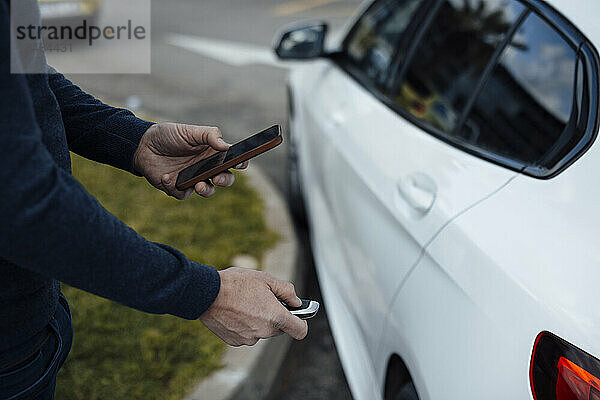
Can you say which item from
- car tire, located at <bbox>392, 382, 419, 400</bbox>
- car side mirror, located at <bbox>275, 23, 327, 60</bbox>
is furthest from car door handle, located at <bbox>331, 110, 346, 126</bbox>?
car tire, located at <bbox>392, 382, 419, 400</bbox>

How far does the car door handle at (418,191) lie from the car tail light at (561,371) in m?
0.55

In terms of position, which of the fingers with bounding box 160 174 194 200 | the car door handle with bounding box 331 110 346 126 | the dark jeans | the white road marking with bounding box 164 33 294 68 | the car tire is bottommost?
the white road marking with bounding box 164 33 294 68

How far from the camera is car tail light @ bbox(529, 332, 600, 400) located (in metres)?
1.14

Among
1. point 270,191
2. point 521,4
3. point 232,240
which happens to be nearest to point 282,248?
point 232,240

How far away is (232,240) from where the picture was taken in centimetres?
335

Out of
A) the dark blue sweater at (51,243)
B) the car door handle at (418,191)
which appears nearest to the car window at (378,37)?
the car door handle at (418,191)

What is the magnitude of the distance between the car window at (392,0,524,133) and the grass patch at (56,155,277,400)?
4.12 ft

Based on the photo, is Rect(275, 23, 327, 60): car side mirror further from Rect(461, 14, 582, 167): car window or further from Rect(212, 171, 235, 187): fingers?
Rect(212, 171, 235, 187): fingers

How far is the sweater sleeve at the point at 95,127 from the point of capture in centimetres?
143

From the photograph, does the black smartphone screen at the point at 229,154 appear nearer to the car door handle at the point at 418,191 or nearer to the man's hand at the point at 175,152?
the man's hand at the point at 175,152

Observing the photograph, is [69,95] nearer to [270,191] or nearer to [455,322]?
[455,322]

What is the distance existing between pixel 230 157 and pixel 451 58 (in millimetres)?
1310

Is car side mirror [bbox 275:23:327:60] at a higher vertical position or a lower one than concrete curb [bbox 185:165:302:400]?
higher

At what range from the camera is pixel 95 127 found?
56.2 inches
